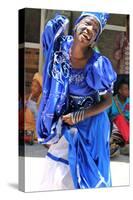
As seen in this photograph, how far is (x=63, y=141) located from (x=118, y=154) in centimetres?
67

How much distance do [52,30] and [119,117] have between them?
1.13 m

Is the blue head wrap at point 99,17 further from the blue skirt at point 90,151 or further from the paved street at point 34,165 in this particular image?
the paved street at point 34,165

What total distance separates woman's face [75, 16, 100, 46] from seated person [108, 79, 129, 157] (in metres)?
0.55

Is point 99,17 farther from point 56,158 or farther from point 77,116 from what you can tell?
point 56,158

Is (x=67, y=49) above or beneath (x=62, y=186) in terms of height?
above

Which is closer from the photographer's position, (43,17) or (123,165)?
(43,17)

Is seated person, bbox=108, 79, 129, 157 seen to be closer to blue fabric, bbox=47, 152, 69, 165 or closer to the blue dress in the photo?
the blue dress

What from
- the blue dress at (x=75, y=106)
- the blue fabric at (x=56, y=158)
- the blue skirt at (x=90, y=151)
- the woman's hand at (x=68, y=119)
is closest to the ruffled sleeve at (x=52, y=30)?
the blue dress at (x=75, y=106)

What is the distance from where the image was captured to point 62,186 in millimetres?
6031

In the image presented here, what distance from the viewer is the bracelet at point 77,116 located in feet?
19.8

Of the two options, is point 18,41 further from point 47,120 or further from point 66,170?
point 66,170

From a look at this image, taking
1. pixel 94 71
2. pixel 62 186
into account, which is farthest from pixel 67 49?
pixel 62 186

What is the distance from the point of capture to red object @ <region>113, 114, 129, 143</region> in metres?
6.31

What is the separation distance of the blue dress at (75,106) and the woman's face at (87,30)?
0.11 m
